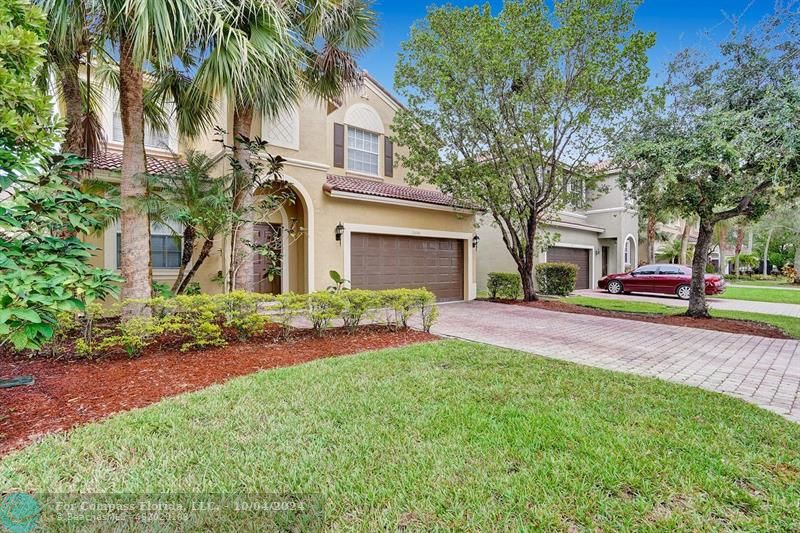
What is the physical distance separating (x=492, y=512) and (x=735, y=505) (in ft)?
5.57

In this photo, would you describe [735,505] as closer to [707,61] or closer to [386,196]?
[386,196]

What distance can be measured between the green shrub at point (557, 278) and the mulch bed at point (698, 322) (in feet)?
14.1

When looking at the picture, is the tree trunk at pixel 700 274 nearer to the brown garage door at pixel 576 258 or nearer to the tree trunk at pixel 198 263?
the brown garage door at pixel 576 258

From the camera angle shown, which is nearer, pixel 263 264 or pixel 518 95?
pixel 518 95

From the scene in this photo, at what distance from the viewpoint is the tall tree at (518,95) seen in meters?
11.0

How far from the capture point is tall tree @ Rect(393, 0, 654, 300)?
1099 centimetres

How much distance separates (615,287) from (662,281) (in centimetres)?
222

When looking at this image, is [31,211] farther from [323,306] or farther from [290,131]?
[290,131]

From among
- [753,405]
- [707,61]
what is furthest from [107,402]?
[707,61]

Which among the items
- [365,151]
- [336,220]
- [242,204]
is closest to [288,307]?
[242,204]

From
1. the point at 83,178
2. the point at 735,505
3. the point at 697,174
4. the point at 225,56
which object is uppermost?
the point at 225,56

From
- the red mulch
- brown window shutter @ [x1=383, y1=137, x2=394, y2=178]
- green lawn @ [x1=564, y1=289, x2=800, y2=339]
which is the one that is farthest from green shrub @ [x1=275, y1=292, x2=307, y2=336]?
green lawn @ [x1=564, y1=289, x2=800, y2=339]

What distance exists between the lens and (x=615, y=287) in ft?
65.6

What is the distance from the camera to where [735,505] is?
258 cm
